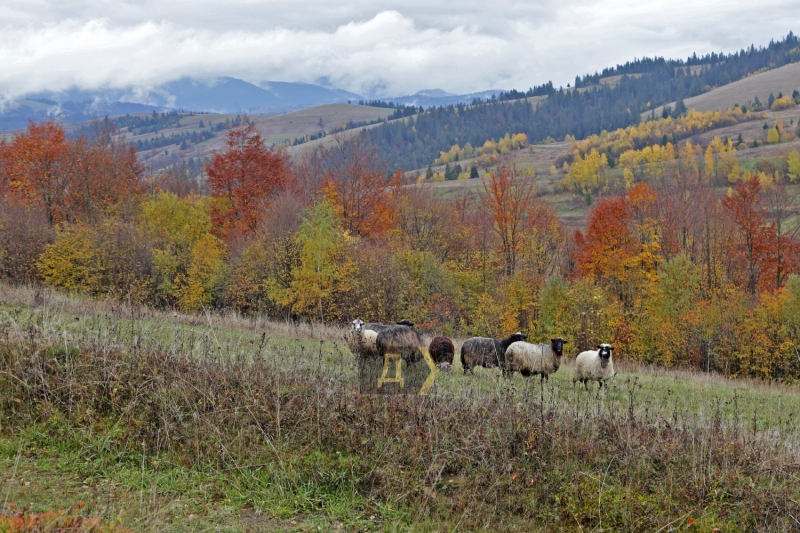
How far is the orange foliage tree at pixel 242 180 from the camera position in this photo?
5100 cm

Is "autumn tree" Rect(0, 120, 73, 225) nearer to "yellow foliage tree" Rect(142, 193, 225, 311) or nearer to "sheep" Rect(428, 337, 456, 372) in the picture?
"yellow foliage tree" Rect(142, 193, 225, 311)

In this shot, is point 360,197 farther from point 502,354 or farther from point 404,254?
point 502,354

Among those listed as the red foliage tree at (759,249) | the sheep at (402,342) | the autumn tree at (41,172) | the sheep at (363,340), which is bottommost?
the red foliage tree at (759,249)

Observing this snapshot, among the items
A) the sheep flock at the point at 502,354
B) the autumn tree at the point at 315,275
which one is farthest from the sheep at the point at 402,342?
the autumn tree at the point at 315,275

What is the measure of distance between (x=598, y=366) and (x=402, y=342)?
21.8 feet

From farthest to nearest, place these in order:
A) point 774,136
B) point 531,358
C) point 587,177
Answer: point 774,136 → point 587,177 → point 531,358

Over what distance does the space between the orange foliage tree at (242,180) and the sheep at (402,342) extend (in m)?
36.2

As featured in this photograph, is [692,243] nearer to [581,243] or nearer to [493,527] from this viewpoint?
[581,243]

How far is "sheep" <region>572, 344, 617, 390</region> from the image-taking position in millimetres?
17281

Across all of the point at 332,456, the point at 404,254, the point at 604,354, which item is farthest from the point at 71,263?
the point at 332,456

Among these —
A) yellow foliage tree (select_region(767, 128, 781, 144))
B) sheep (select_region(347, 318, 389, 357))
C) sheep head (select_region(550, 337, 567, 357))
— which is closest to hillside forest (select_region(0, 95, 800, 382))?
sheep (select_region(347, 318, 389, 357))

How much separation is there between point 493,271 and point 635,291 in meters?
13.4

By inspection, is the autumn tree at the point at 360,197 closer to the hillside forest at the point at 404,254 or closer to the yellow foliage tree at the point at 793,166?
the hillside forest at the point at 404,254

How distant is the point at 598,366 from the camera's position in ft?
57.4
